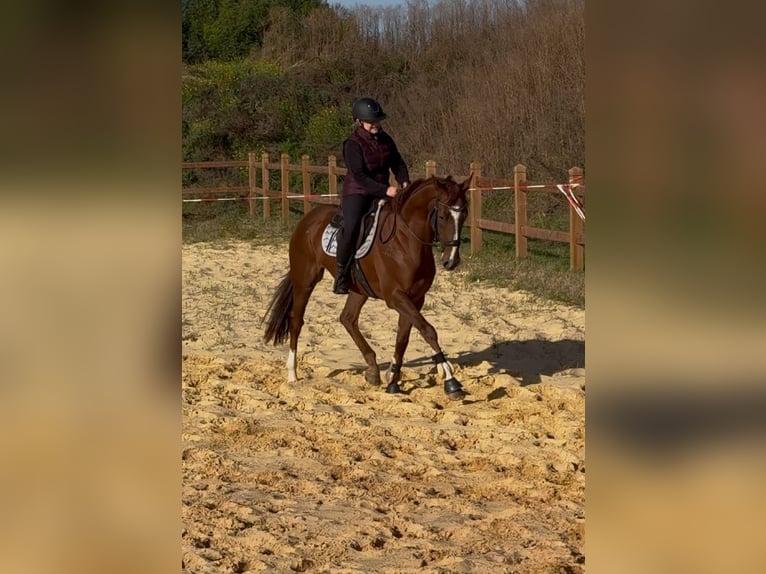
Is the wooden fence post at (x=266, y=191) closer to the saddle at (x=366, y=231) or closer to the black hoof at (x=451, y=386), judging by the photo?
the saddle at (x=366, y=231)

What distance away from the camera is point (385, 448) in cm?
718

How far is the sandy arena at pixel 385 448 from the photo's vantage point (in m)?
5.13

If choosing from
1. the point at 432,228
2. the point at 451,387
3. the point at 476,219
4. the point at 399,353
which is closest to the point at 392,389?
the point at 399,353

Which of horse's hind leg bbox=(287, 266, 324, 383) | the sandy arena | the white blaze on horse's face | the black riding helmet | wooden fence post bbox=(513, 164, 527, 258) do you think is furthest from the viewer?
wooden fence post bbox=(513, 164, 527, 258)

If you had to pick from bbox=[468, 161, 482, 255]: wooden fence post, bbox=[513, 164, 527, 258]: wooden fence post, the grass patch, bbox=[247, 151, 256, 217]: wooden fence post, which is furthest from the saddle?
bbox=[247, 151, 256, 217]: wooden fence post

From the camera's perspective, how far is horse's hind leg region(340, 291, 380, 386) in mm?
9117

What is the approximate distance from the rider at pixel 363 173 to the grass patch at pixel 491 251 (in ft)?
12.8

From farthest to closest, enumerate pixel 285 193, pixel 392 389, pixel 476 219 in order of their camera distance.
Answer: pixel 285 193, pixel 476 219, pixel 392 389

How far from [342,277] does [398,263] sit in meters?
0.61

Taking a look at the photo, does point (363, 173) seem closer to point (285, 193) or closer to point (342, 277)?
point (342, 277)

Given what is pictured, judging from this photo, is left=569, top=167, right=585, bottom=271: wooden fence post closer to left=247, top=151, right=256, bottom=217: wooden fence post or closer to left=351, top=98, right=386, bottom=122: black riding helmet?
left=351, top=98, right=386, bottom=122: black riding helmet

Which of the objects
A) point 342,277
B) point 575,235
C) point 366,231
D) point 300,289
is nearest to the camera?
point 366,231
